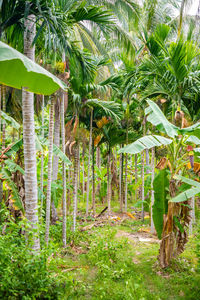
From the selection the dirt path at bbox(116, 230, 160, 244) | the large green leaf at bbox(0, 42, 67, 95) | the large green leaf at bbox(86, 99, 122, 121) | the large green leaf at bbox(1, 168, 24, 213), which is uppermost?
the large green leaf at bbox(0, 42, 67, 95)

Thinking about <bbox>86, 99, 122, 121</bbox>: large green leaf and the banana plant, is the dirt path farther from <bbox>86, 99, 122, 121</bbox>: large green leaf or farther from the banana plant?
<bbox>86, 99, 122, 121</bbox>: large green leaf

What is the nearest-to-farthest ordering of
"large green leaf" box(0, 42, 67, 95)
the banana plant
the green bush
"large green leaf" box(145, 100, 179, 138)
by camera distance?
"large green leaf" box(0, 42, 67, 95) < the green bush < "large green leaf" box(145, 100, 179, 138) < the banana plant

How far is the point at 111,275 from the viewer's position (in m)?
4.86

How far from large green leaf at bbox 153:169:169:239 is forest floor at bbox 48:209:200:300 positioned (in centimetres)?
98

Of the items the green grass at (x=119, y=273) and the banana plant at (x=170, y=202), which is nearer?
the green grass at (x=119, y=273)

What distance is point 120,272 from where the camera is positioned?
4848mm

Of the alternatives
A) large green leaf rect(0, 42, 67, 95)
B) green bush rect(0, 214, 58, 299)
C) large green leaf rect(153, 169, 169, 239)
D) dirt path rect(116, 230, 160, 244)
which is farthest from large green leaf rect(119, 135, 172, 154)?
dirt path rect(116, 230, 160, 244)

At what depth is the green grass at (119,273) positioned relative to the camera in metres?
3.97

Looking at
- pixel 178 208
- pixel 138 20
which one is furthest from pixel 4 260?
pixel 138 20

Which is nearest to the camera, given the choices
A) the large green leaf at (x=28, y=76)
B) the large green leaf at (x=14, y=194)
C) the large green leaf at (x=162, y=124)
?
the large green leaf at (x=28, y=76)

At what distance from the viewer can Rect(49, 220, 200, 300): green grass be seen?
397 centimetres

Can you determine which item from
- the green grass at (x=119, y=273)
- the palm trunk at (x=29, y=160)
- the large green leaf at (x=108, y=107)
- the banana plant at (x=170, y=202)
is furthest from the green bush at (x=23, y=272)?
the large green leaf at (x=108, y=107)

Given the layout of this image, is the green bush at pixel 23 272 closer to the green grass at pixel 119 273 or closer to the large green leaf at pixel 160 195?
the green grass at pixel 119 273

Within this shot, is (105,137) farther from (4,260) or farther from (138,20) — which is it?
(4,260)
